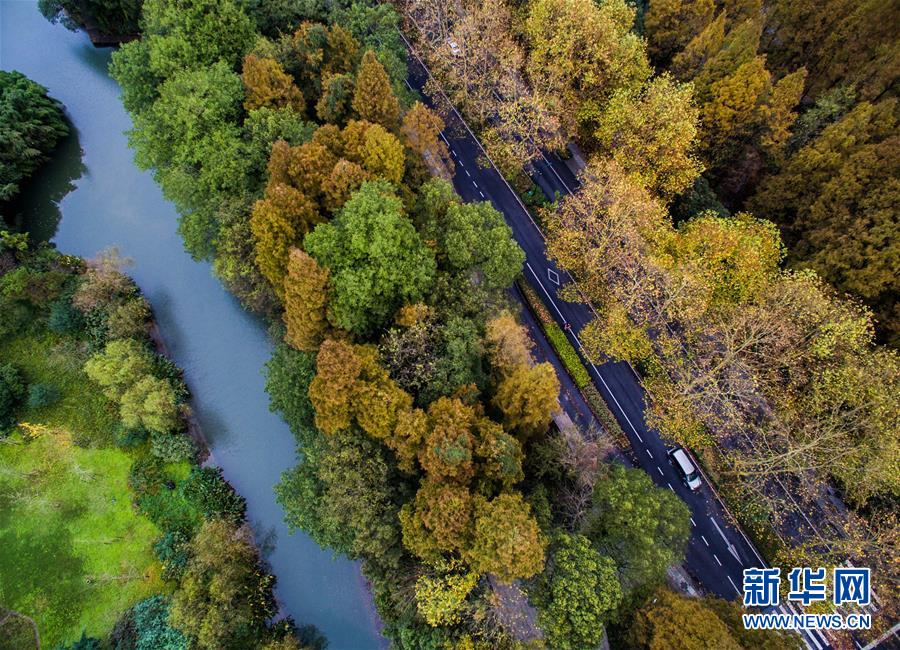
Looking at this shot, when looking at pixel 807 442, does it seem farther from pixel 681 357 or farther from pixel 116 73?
pixel 116 73

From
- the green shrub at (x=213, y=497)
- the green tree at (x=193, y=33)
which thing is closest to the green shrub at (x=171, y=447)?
the green shrub at (x=213, y=497)

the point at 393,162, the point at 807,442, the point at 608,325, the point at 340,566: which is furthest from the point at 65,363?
the point at 807,442

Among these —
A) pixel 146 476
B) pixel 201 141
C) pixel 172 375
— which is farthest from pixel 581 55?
pixel 146 476

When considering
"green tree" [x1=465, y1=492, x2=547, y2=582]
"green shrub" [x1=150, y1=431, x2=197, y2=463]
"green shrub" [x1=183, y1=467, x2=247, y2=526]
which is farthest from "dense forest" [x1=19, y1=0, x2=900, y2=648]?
"green shrub" [x1=150, y1=431, x2=197, y2=463]

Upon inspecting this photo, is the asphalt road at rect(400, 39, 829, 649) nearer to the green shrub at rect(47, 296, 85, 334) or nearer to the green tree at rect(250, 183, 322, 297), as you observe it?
the green tree at rect(250, 183, 322, 297)

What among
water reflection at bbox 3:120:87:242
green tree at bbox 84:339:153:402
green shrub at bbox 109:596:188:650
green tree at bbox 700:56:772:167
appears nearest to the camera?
green shrub at bbox 109:596:188:650

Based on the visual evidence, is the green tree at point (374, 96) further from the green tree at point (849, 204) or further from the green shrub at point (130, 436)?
the green tree at point (849, 204)
